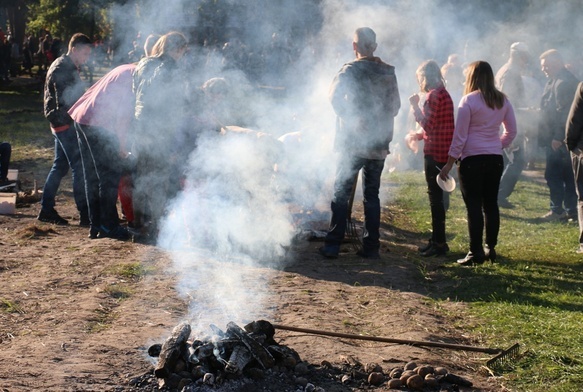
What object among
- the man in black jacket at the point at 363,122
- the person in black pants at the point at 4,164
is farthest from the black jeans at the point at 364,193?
the person in black pants at the point at 4,164

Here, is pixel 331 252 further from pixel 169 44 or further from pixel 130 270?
pixel 169 44

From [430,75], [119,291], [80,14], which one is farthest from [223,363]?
[80,14]

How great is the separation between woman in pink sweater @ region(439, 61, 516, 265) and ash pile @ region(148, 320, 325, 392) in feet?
10.3

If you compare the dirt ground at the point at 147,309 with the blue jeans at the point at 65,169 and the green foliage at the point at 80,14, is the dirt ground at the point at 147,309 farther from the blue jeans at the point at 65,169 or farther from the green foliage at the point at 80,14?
the green foliage at the point at 80,14

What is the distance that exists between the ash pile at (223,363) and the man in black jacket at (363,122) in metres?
2.98

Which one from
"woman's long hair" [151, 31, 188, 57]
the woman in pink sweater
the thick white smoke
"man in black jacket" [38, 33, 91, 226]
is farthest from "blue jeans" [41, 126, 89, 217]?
Result: the woman in pink sweater

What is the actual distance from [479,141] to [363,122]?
43.0 inches

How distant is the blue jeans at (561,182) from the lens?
959cm


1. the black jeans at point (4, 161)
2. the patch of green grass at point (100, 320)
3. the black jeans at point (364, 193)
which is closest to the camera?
the patch of green grass at point (100, 320)

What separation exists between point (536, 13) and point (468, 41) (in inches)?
75.6

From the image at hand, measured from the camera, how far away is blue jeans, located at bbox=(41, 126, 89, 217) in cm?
838

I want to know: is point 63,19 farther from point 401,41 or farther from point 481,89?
point 481,89

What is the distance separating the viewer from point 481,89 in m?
6.89

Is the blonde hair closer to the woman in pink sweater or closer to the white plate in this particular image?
the woman in pink sweater
